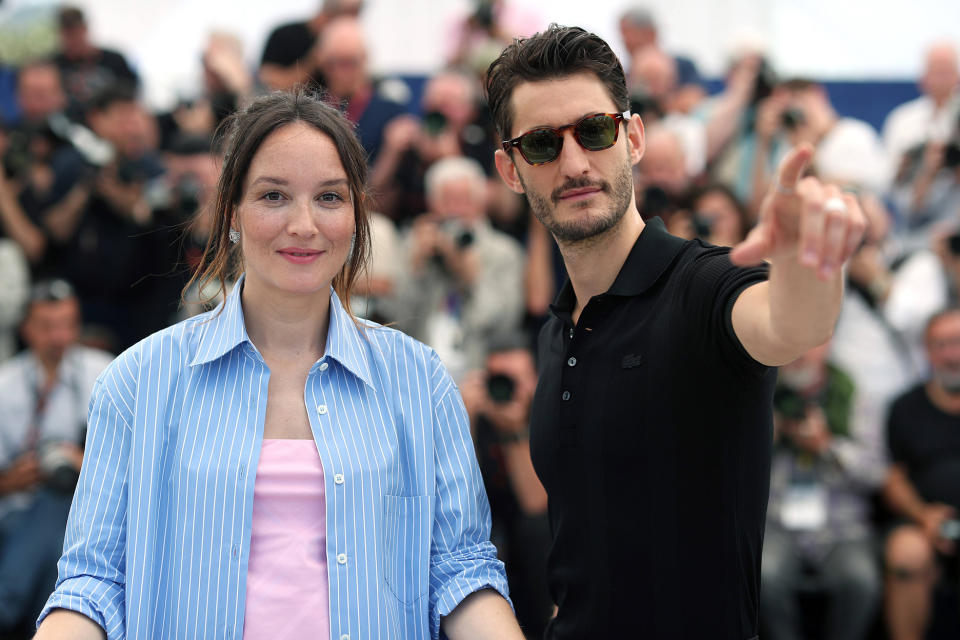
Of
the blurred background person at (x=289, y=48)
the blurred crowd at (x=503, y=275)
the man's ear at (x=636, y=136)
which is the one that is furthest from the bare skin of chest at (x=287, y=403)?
the blurred background person at (x=289, y=48)

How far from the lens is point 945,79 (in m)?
7.09

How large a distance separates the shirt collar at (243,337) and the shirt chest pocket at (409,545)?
271 millimetres


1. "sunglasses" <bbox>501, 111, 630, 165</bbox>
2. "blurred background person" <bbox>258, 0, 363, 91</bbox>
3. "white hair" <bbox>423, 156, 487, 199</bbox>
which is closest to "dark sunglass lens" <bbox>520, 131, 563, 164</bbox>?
"sunglasses" <bbox>501, 111, 630, 165</bbox>

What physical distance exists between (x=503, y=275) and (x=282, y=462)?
3.49 metres

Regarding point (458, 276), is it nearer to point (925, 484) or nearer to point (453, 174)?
point (453, 174)

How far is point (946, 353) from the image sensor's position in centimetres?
532

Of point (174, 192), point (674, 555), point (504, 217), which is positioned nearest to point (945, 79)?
point (504, 217)

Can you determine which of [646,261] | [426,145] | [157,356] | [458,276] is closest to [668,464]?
[646,261]

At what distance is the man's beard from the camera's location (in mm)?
2438

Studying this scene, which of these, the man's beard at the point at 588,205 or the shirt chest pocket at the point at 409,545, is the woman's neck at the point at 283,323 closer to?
the shirt chest pocket at the point at 409,545

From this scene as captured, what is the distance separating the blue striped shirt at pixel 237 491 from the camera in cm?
219

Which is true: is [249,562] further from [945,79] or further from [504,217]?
[945,79]

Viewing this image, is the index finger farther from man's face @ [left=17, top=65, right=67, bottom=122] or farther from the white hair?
man's face @ [left=17, top=65, right=67, bottom=122]

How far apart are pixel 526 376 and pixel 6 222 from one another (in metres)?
3.01
